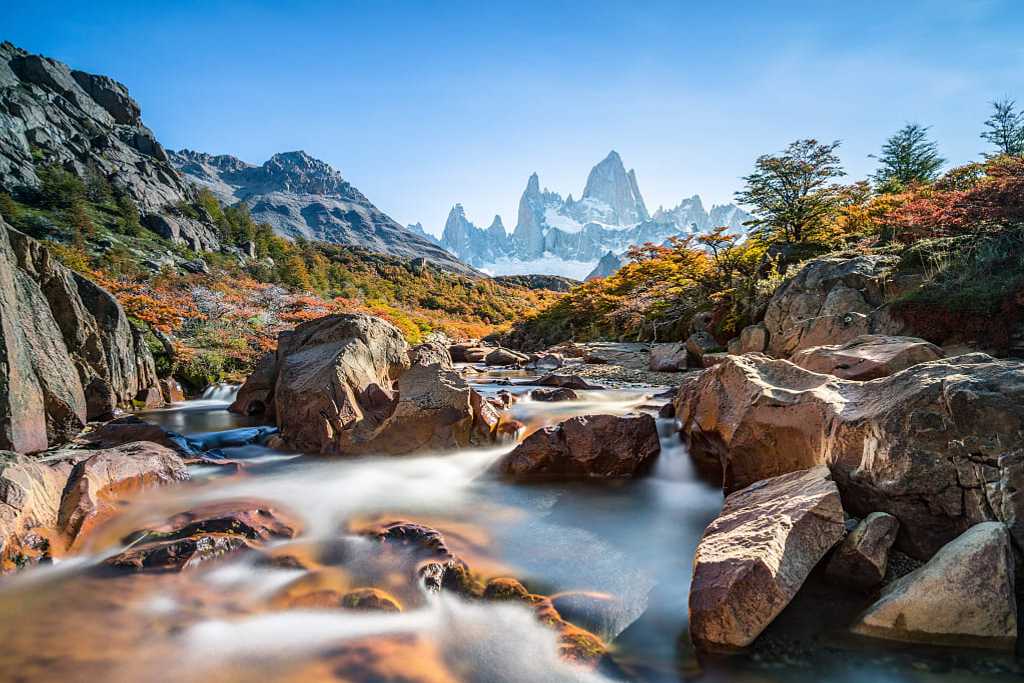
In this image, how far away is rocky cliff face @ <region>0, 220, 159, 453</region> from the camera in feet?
19.0

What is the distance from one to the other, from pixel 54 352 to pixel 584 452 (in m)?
8.51

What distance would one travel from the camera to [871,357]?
6.40 metres

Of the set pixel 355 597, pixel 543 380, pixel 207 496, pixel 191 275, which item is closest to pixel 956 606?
pixel 355 597

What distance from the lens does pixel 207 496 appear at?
17.6 ft

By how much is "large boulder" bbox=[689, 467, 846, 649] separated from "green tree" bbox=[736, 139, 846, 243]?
722 inches

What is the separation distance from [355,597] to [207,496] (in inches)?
122

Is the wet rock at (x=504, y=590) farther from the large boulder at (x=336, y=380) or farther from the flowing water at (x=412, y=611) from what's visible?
the large boulder at (x=336, y=380)

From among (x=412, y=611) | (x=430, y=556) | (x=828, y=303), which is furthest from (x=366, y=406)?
(x=828, y=303)

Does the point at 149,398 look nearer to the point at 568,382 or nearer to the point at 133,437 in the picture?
the point at 133,437

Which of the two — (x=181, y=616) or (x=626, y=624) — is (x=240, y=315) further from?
(x=626, y=624)

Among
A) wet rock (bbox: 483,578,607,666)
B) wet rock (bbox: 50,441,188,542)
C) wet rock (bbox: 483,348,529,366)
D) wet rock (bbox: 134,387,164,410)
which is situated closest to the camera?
wet rock (bbox: 483,578,607,666)

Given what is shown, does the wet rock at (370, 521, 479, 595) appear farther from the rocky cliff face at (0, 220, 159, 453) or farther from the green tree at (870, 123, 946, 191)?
the green tree at (870, 123, 946, 191)

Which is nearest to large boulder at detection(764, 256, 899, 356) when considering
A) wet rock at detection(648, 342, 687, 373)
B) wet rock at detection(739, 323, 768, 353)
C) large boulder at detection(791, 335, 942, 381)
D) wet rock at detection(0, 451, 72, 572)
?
wet rock at detection(739, 323, 768, 353)

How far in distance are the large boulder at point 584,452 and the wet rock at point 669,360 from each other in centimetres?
1107
